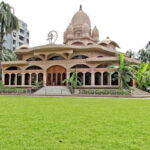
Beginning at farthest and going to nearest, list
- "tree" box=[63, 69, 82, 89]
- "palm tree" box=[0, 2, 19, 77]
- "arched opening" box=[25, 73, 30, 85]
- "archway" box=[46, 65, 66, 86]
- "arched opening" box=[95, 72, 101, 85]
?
"arched opening" box=[25, 73, 30, 85]
"archway" box=[46, 65, 66, 86]
"palm tree" box=[0, 2, 19, 77]
"arched opening" box=[95, 72, 101, 85]
"tree" box=[63, 69, 82, 89]

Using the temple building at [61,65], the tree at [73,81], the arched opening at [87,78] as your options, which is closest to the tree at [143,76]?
the temple building at [61,65]

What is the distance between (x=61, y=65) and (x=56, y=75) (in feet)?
7.41

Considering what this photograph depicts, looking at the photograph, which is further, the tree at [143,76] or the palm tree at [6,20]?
the palm tree at [6,20]

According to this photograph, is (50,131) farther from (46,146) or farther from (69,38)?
(69,38)

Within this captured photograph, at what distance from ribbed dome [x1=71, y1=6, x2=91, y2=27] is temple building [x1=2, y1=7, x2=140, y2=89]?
676 cm

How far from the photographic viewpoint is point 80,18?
38.9 m

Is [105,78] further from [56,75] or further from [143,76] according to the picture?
[56,75]

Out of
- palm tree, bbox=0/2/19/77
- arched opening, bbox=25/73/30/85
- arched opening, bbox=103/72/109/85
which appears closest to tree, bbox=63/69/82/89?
arched opening, bbox=103/72/109/85

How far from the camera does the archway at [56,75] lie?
30.4 meters

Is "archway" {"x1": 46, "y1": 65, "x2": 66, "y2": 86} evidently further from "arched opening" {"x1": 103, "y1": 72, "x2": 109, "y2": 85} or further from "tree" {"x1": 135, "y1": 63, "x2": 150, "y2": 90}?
"tree" {"x1": 135, "y1": 63, "x2": 150, "y2": 90}

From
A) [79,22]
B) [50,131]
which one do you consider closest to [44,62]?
[79,22]

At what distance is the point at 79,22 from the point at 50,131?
37.3m

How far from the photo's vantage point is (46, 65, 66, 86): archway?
30.4 meters

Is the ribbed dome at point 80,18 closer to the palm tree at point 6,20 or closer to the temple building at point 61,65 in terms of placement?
the temple building at point 61,65
